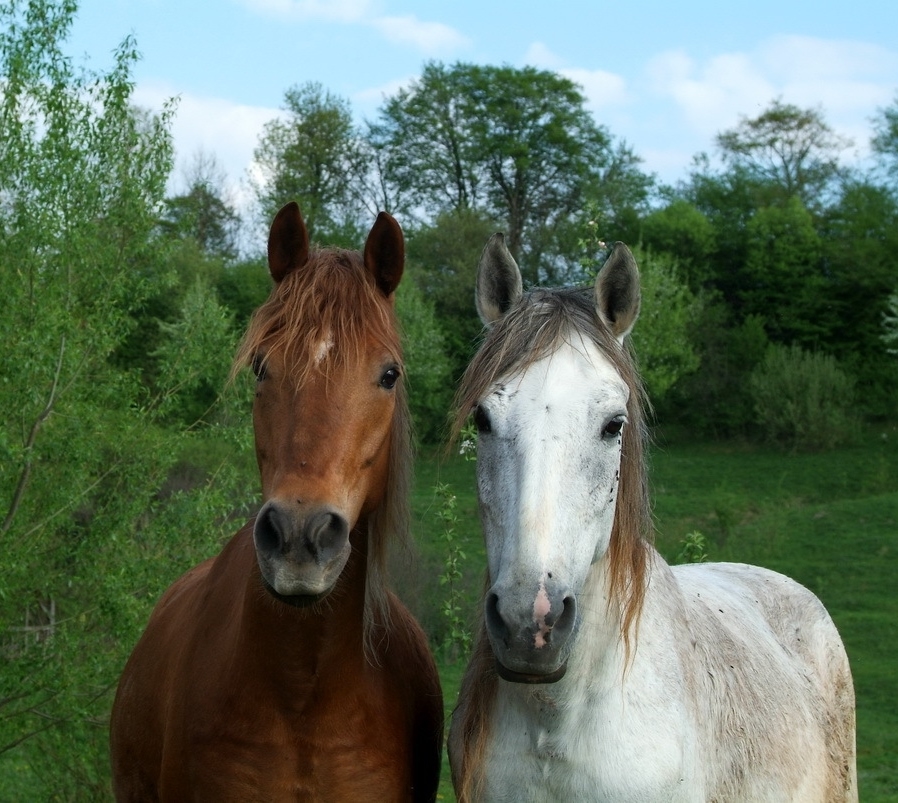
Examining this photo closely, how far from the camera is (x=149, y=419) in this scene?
848cm

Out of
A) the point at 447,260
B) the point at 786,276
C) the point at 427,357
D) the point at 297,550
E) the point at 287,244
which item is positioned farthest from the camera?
the point at 786,276

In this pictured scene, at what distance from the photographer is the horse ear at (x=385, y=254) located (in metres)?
3.59

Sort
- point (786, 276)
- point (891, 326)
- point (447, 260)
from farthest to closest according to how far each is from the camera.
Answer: point (786, 276)
point (447, 260)
point (891, 326)

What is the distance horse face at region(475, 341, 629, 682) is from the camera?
8.47 ft

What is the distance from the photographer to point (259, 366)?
3330 millimetres

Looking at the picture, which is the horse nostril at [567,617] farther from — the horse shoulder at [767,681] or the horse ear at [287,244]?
the horse ear at [287,244]

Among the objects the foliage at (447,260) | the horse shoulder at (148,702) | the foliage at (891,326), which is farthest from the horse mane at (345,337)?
the foliage at (891,326)

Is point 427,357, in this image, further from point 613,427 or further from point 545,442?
point 545,442

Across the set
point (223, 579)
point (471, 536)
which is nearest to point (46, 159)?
point (223, 579)

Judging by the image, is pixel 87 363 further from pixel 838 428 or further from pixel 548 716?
pixel 838 428

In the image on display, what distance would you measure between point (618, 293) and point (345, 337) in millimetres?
910

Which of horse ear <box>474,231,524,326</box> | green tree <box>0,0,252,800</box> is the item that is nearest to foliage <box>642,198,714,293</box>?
green tree <box>0,0,252,800</box>

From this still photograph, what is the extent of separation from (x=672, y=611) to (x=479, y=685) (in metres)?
0.70

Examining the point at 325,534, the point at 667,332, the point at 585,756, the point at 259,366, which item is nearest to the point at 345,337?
the point at 259,366
